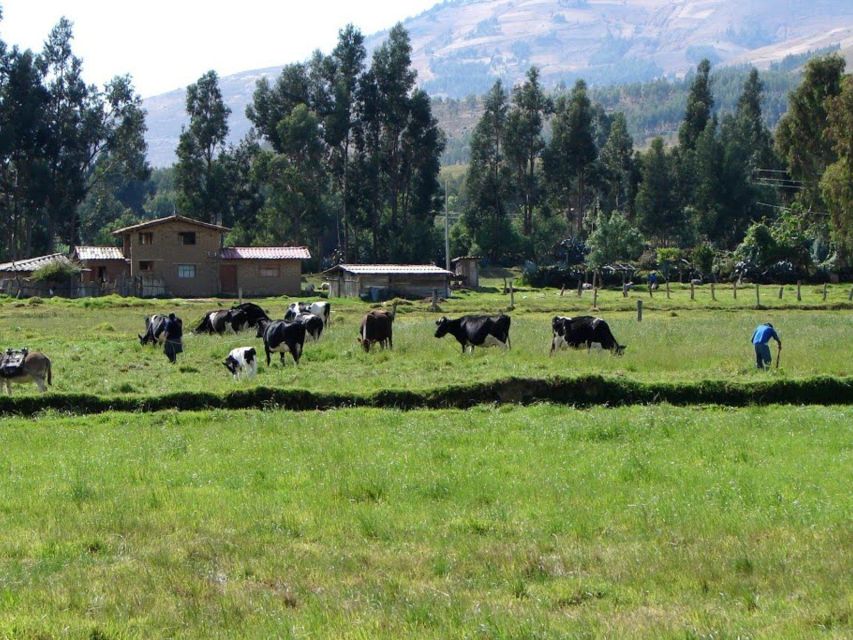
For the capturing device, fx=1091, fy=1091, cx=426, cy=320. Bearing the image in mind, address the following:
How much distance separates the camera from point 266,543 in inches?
427

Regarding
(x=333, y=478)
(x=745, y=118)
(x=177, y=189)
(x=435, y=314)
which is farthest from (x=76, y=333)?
(x=745, y=118)

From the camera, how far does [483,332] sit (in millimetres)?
28875

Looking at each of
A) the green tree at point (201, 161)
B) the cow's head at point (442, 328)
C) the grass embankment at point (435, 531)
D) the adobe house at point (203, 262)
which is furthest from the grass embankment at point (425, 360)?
the green tree at point (201, 161)

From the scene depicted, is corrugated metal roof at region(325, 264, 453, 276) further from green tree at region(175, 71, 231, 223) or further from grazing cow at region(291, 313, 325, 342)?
grazing cow at region(291, 313, 325, 342)

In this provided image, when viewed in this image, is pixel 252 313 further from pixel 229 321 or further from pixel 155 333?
pixel 155 333

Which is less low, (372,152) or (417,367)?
(372,152)

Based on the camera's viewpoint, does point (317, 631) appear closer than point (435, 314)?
Yes

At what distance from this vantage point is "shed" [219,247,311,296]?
6875 cm

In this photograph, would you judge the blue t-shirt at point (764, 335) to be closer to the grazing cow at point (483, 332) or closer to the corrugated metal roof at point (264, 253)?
the grazing cow at point (483, 332)

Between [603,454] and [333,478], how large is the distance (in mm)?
3783

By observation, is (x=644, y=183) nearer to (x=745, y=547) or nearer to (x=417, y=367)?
(x=417, y=367)

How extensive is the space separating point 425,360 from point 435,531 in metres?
14.7

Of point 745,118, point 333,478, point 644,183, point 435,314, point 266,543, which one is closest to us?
point 266,543

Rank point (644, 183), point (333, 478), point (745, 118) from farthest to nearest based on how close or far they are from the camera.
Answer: point (745, 118)
point (644, 183)
point (333, 478)
